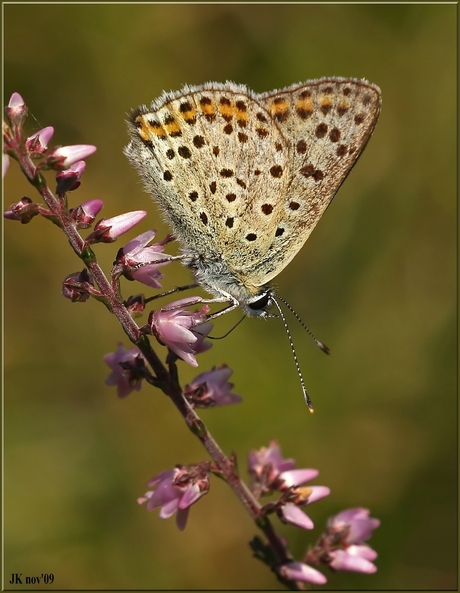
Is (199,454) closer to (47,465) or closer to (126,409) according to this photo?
(126,409)

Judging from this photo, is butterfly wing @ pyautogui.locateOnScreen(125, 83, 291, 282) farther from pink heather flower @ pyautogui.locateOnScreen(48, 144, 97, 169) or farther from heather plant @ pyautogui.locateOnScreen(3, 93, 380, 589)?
pink heather flower @ pyautogui.locateOnScreen(48, 144, 97, 169)

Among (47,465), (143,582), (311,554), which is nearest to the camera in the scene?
(311,554)

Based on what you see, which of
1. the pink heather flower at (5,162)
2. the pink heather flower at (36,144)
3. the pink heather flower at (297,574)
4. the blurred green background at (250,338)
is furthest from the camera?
the blurred green background at (250,338)

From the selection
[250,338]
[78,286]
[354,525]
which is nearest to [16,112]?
[78,286]

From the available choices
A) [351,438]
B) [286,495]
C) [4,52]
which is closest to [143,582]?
[351,438]

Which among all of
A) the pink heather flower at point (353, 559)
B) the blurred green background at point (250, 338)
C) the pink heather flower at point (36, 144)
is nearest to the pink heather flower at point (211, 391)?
the pink heather flower at point (353, 559)

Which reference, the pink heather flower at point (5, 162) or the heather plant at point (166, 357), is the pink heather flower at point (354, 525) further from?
the pink heather flower at point (5, 162)
